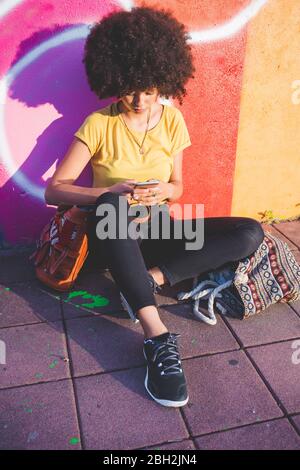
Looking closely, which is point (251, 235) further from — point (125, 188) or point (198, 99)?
point (198, 99)

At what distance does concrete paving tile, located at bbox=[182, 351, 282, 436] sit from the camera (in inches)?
67.0

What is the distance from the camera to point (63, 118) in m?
2.43

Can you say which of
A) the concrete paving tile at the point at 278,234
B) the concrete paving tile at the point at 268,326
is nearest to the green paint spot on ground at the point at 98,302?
the concrete paving tile at the point at 268,326

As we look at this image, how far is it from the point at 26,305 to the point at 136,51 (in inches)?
52.8

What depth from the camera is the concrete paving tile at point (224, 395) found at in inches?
67.0

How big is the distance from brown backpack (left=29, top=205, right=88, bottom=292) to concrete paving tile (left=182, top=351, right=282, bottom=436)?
74 cm

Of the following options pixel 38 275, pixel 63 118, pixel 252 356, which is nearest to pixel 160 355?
pixel 252 356

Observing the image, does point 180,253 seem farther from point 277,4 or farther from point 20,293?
point 277,4

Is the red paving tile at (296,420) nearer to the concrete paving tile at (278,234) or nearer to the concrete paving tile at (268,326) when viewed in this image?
the concrete paving tile at (268,326)

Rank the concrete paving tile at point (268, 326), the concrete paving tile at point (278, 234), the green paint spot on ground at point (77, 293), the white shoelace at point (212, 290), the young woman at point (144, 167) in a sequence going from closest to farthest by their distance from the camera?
the young woman at point (144, 167)
the concrete paving tile at point (268, 326)
the white shoelace at point (212, 290)
the green paint spot on ground at point (77, 293)
the concrete paving tile at point (278, 234)

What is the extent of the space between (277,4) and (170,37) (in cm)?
82

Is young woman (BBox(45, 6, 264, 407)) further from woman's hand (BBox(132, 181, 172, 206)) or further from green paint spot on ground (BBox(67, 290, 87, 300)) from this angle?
green paint spot on ground (BBox(67, 290, 87, 300))

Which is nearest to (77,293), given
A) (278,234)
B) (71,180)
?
(71,180)

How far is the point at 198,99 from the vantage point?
8.32ft
